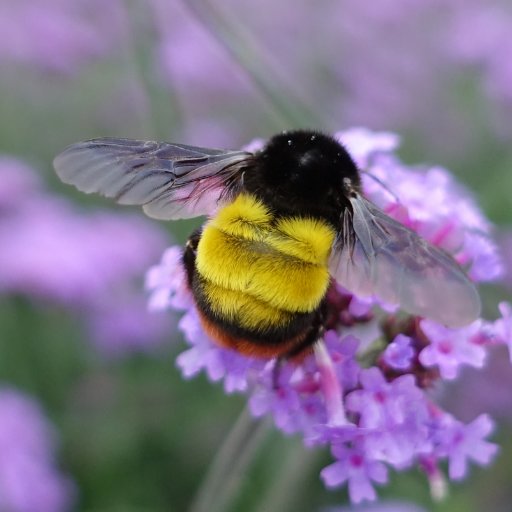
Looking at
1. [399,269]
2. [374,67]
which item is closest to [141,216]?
[374,67]

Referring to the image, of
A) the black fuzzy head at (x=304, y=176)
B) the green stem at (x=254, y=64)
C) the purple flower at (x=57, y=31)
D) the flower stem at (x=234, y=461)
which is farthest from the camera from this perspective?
the purple flower at (x=57, y=31)

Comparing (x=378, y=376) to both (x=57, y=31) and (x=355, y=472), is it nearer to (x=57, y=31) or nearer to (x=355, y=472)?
(x=355, y=472)

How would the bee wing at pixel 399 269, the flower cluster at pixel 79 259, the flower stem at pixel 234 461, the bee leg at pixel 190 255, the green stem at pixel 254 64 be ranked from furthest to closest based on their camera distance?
the flower cluster at pixel 79 259 → the green stem at pixel 254 64 → the flower stem at pixel 234 461 → the bee leg at pixel 190 255 → the bee wing at pixel 399 269

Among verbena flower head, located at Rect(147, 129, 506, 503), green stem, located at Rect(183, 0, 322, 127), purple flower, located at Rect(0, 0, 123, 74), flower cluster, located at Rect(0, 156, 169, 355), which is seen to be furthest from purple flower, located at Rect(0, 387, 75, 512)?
purple flower, located at Rect(0, 0, 123, 74)

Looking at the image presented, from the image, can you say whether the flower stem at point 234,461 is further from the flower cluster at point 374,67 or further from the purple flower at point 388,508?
the flower cluster at point 374,67

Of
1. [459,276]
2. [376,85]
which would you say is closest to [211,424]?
[459,276]

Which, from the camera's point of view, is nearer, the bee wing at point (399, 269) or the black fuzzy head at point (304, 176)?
the bee wing at point (399, 269)

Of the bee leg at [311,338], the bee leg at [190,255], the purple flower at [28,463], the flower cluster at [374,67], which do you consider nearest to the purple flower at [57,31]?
the flower cluster at [374,67]
